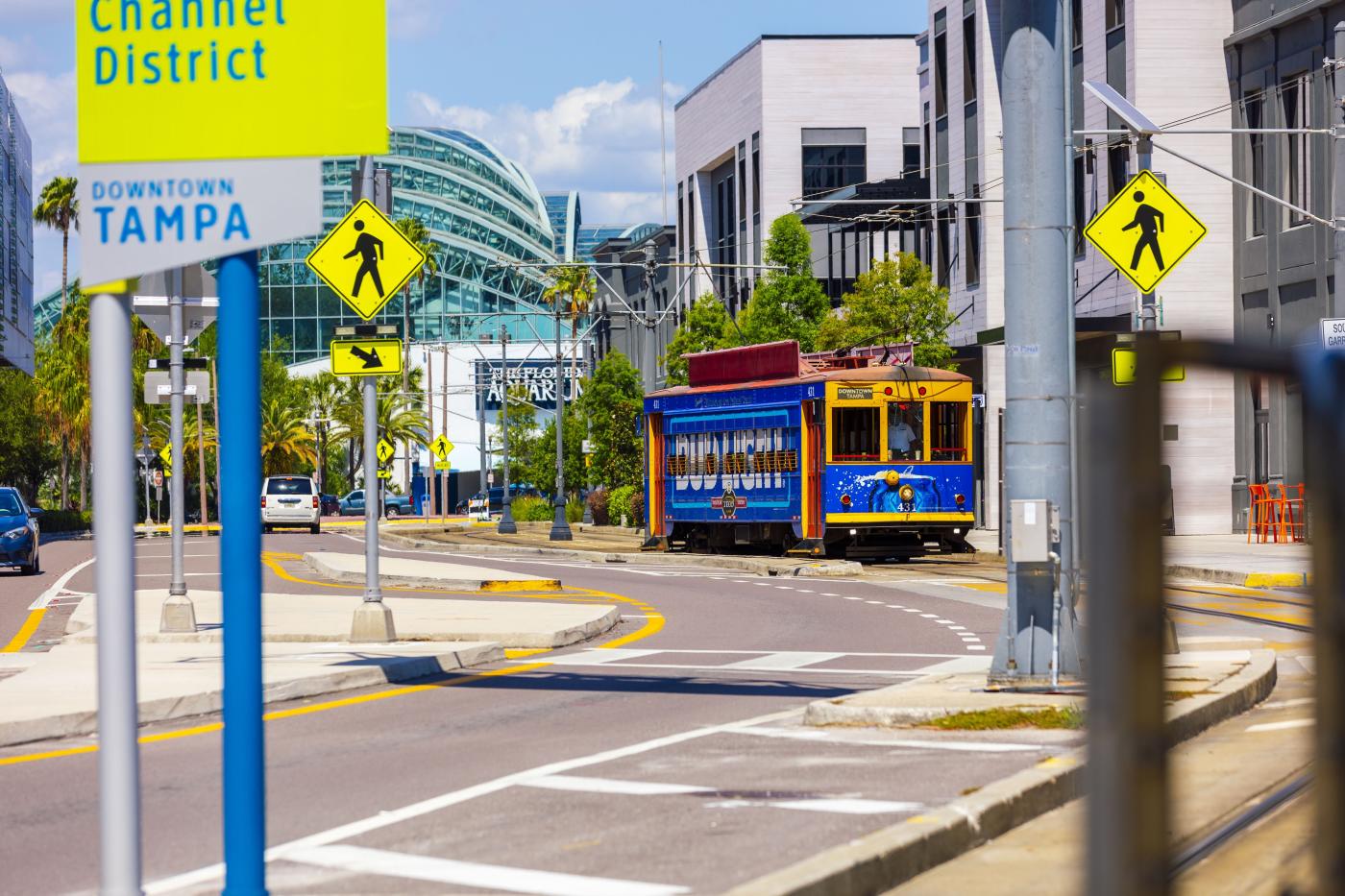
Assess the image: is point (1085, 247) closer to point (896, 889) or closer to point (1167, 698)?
point (896, 889)

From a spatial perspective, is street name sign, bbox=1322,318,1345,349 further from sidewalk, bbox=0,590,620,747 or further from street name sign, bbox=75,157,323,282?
street name sign, bbox=75,157,323,282

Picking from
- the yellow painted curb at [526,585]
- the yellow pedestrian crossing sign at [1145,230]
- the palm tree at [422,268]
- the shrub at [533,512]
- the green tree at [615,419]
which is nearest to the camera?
the yellow pedestrian crossing sign at [1145,230]

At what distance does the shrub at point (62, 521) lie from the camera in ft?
248

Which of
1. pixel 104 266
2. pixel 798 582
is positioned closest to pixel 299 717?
pixel 104 266

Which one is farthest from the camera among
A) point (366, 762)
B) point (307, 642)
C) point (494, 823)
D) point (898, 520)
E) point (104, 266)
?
point (898, 520)

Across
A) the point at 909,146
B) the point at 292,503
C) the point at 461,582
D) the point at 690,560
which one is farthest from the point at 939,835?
the point at 909,146

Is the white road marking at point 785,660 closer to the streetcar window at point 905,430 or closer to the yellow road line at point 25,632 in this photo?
the yellow road line at point 25,632

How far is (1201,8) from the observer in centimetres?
4081

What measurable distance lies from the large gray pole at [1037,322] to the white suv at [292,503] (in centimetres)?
5432

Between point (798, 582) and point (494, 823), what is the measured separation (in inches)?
795

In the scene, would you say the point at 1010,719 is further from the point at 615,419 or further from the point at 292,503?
the point at 292,503

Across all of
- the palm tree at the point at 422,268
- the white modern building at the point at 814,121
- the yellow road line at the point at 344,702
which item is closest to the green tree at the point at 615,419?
the palm tree at the point at 422,268

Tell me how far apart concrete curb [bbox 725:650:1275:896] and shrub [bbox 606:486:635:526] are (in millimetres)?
54896

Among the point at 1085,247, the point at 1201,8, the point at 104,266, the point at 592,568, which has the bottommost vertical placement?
the point at 592,568
